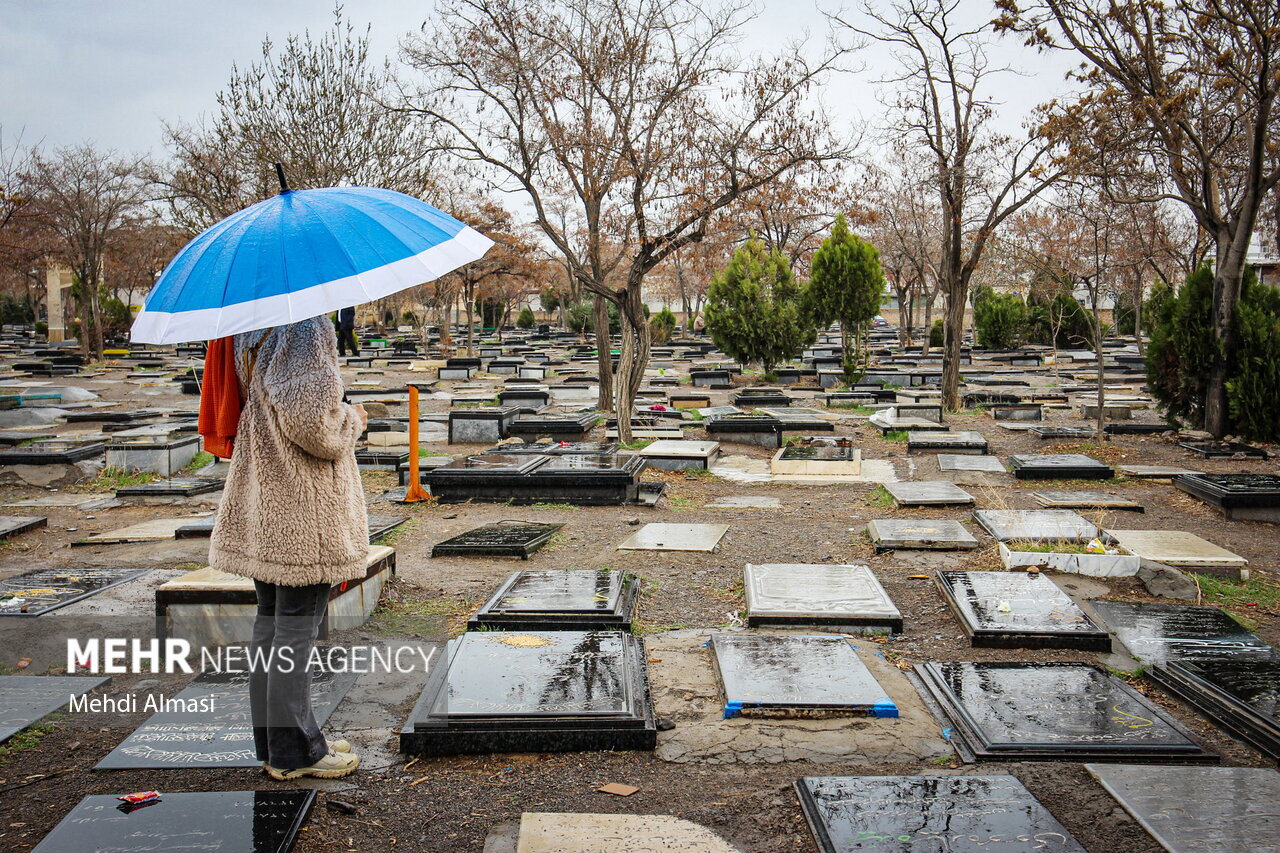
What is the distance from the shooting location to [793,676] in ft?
Answer: 12.4

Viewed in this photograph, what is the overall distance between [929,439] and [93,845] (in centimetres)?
1035

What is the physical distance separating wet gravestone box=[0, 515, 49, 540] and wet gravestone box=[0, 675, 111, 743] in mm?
3687

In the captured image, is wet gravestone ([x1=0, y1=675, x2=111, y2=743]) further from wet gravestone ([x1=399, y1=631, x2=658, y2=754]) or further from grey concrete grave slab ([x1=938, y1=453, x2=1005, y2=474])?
grey concrete grave slab ([x1=938, y1=453, x2=1005, y2=474])

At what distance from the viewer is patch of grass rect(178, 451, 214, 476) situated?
10617 millimetres

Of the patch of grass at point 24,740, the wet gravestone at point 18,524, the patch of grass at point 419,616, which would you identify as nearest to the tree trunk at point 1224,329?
the patch of grass at point 419,616

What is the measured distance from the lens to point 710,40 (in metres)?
12.2

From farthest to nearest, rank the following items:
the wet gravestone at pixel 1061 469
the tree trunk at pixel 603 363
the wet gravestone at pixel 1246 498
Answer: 1. the tree trunk at pixel 603 363
2. the wet gravestone at pixel 1061 469
3. the wet gravestone at pixel 1246 498

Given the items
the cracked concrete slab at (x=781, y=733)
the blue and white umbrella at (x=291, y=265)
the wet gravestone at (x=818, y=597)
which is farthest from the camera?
the wet gravestone at (x=818, y=597)

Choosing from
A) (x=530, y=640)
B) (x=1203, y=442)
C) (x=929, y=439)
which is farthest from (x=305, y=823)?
(x=1203, y=442)

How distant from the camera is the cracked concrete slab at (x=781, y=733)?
320 centimetres

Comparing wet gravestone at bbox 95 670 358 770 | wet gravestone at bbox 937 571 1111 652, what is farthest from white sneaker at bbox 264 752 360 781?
wet gravestone at bbox 937 571 1111 652

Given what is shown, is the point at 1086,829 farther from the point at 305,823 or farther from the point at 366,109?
the point at 366,109

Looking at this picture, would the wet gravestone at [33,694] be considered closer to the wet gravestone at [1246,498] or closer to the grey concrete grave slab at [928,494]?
the grey concrete grave slab at [928,494]

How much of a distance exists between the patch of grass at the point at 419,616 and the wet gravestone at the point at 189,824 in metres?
1.76
